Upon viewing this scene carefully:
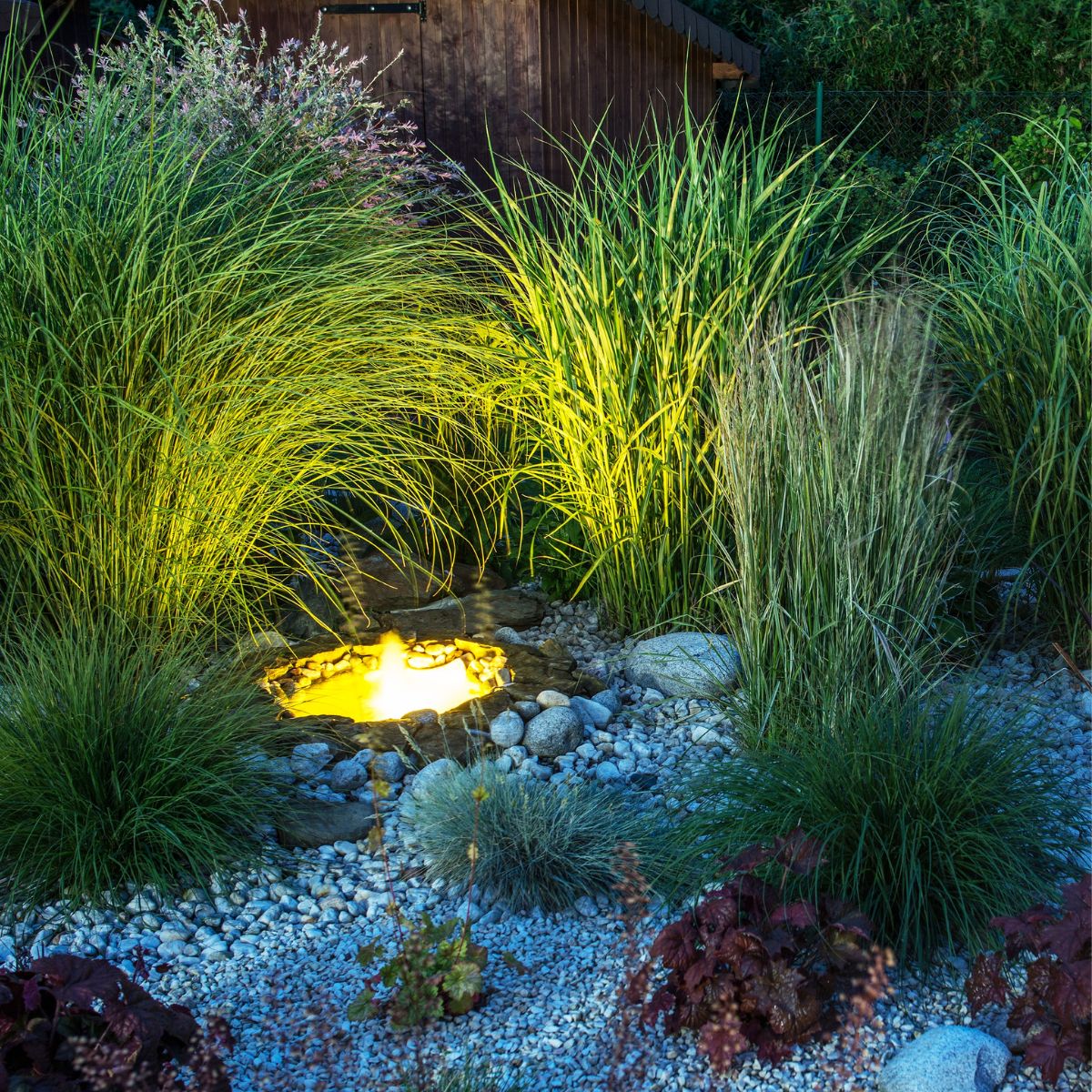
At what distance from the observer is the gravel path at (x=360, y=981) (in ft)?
7.22

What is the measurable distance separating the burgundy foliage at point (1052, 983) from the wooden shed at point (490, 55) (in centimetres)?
727

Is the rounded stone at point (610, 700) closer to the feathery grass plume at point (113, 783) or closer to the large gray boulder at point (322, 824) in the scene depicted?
the large gray boulder at point (322, 824)

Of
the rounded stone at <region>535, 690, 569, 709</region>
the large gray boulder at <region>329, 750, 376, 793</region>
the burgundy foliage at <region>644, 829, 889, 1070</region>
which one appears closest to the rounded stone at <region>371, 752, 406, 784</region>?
the large gray boulder at <region>329, 750, 376, 793</region>

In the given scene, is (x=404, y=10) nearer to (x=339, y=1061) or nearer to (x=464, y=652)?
(x=464, y=652)

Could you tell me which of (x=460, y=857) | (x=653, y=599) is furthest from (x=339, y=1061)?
(x=653, y=599)

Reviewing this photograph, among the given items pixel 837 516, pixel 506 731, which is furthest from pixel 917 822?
pixel 506 731

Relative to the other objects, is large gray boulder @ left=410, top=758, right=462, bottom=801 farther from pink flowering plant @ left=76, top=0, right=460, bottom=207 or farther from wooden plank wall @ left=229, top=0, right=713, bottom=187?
wooden plank wall @ left=229, top=0, right=713, bottom=187

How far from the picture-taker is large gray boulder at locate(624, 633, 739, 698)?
3.71m

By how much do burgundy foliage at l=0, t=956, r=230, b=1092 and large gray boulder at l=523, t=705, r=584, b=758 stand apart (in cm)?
156

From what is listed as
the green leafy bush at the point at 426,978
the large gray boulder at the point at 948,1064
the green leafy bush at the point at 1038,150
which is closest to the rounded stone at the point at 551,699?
the green leafy bush at the point at 426,978

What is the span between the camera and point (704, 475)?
423cm

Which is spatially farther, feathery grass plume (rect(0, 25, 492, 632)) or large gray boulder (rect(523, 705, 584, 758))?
feathery grass plume (rect(0, 25, 492, 632))

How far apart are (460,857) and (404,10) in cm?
749

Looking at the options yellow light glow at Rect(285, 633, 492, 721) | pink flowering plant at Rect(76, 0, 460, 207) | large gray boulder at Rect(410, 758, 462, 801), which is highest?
pink flowering plant at Rect(76, 0, 460, 207)
